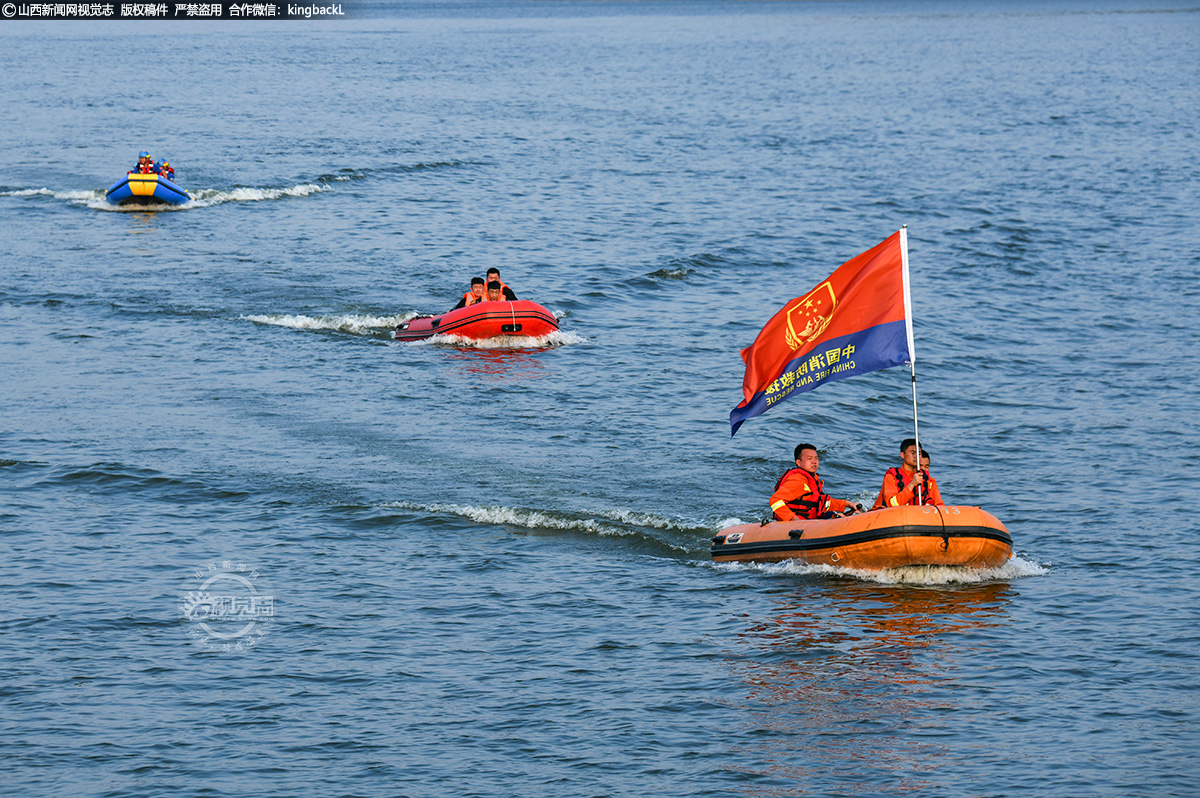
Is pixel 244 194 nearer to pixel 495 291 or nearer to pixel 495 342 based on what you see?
pixel 495 291

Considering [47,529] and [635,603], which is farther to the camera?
[47,529]

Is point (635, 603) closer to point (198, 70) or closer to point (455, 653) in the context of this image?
point (455, 653)

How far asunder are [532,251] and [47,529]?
22837 millimetres

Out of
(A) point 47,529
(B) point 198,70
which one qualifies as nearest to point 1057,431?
(A) point 47,529

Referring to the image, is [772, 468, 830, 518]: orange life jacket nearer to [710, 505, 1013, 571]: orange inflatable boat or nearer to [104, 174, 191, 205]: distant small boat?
[710, 505, 1013, 571]: orange inflatable boat

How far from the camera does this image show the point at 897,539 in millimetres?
16875

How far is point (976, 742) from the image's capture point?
1345 centimetres

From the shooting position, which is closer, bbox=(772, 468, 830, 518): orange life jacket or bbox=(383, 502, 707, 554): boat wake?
bbox=(772, 468, 830, 518): orange life jacket

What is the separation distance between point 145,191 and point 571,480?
27219 millimetres

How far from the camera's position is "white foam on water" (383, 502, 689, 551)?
19.4m

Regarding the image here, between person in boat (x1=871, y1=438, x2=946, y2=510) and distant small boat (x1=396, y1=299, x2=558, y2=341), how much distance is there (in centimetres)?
1288

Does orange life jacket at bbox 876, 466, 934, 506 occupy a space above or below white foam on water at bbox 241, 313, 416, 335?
below

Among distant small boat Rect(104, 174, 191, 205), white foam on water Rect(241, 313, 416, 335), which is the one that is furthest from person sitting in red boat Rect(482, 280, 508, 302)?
distant small boat Rect(104, 174, 191, 205)

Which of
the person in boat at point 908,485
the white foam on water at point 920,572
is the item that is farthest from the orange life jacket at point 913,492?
the white foam on water at point 920,572
